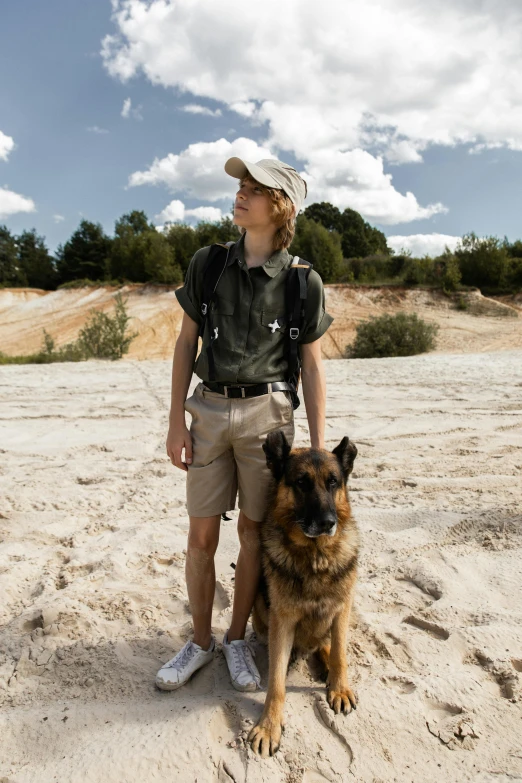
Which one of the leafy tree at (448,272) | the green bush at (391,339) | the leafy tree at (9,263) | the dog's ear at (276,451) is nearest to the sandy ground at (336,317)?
the leafy tree at (448,272)

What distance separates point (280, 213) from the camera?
7.86 ft

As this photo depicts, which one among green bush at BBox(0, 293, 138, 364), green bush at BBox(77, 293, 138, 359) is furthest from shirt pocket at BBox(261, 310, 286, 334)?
green bush at BBox(77, 293, 138, 359)

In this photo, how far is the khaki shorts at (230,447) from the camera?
2.45 metres

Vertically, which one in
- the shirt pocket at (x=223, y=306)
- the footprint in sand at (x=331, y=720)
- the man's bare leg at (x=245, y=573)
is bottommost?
the footprint in sand at (x=331, y=720)

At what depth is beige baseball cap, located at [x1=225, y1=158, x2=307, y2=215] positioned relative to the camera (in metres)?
2.29

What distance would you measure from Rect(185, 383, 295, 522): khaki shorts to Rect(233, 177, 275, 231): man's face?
81 cm

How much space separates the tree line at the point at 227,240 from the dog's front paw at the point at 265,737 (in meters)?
26.1

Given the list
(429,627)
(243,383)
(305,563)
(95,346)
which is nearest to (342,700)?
(305,563)

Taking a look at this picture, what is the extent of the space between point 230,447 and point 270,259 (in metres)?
0.93

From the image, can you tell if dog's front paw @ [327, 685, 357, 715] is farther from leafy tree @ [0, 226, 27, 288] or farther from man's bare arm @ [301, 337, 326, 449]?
leafy tree @ [0, 226, 27, 288]

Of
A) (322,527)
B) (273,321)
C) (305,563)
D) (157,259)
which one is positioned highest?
(157,259)

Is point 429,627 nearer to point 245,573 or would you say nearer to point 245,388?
point 245,573

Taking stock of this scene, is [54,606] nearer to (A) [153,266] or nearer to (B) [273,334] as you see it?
(B) [273,334]

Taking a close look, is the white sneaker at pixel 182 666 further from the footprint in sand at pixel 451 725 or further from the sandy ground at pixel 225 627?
the footprint in sand at pixel 451 725
